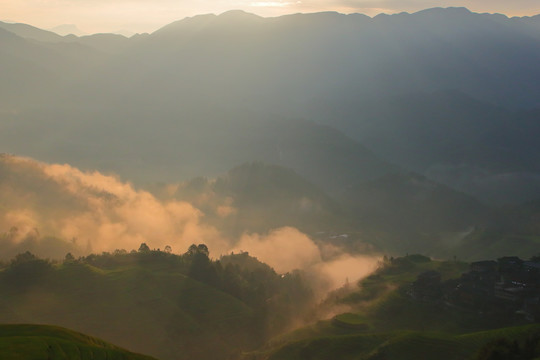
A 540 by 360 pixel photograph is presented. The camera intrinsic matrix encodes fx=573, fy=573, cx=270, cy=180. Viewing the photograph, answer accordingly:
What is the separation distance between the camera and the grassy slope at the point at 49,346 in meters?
27.8

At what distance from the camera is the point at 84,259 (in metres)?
90.4

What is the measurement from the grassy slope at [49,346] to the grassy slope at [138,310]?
3499 centimetres

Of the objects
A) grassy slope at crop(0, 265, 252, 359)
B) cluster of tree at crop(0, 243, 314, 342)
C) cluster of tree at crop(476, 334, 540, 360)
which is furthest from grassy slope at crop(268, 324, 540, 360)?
cluster of tree at crop(0, 243, 314, 342)

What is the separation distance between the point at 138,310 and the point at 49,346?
44.8 meters

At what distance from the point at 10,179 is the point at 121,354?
143 m

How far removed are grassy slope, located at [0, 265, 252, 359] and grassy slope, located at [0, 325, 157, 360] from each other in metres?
35.0

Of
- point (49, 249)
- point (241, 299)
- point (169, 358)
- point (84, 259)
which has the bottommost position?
point (169, 358)

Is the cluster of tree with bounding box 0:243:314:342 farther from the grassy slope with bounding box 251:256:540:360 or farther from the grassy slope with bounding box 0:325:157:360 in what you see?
the grassy slope with bounding box 0:325:157:360

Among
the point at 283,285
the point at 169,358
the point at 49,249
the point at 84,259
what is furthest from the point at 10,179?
the point at 169,358

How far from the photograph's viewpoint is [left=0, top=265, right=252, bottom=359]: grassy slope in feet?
221

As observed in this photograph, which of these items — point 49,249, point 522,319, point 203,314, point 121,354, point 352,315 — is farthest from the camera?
point 49,249

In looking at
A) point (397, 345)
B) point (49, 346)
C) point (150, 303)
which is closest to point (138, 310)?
point (150, 303)

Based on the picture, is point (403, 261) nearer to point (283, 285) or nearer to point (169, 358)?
point (283, 285)

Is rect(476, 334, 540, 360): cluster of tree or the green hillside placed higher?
the green hillside
